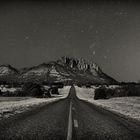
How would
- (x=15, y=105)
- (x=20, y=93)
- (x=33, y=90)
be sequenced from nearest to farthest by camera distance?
(x=15, y=105) → (x=20, y=93) → (x=33, y=90)

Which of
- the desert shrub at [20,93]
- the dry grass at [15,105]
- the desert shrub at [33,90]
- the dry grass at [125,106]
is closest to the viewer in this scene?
the dry grass at [15,105]

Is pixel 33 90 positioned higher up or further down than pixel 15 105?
higher up

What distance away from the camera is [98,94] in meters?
45.8

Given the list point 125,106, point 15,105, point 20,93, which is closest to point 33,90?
point 20,93

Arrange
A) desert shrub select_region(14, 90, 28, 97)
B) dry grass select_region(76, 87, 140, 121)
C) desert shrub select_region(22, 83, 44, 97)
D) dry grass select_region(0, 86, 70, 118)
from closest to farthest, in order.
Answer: dry grass select_region(0, 86, 70, 118) < dry grass select_region(76, 87, 140, 121) < desert shrub select_region(14, 90, 28, 97) < desert shrub select_region(22, 83, 44, 97)

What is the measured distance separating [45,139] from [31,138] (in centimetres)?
48

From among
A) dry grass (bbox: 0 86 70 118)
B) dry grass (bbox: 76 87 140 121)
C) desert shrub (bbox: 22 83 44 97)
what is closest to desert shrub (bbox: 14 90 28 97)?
desert shrub (bbox: 22 83 44 97)

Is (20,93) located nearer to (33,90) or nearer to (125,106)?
(33,90)

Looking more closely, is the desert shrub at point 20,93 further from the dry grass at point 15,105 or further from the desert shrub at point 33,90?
the dry grass at point 15,105

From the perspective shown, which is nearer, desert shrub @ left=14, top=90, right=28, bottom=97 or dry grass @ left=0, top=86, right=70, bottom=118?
dry grass @ left=0, top=86, right=70, bottom=118

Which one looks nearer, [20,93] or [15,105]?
[15,105]

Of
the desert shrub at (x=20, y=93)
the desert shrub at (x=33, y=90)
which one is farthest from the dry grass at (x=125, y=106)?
the desert shrub at (x=20, y=93)

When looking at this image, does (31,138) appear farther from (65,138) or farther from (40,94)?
(40,94)

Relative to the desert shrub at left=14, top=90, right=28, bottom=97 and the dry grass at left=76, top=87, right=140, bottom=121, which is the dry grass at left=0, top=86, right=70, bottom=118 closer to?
the dry grass at left=76, top=87, right=140, bottom=121
